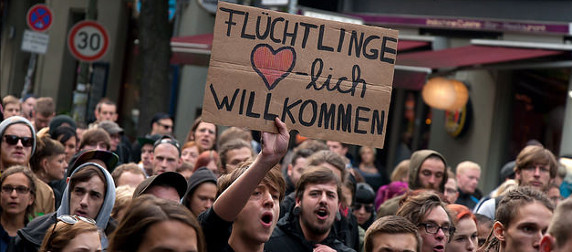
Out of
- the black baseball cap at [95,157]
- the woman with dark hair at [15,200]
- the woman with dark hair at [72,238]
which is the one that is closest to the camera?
the woman with dark hair at [72,238]

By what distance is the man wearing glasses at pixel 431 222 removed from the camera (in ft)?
22.7

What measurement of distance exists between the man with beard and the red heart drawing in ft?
4.84

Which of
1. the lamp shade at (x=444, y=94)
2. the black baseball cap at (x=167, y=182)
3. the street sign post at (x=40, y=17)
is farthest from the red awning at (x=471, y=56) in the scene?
the black baseball cap at (x=167, y=182)

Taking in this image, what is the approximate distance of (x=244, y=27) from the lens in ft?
19.4

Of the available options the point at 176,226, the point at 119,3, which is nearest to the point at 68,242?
the point at 176,226

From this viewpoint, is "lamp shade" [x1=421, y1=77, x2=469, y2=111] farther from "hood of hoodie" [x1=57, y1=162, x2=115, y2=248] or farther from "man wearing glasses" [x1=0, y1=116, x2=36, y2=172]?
"hood of hoodie" [x1=57, y1=162, x2=115, y2=248]

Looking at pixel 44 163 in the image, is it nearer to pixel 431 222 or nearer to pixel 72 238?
pixel 431 222

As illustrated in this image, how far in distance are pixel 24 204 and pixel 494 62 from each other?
9.53m

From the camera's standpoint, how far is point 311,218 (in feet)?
23.7

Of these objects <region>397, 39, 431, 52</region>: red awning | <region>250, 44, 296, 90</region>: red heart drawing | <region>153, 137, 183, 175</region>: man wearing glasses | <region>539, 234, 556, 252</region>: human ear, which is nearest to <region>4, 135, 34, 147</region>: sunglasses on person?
<region>153, 137, 183, 175</region>: man wearing glasses

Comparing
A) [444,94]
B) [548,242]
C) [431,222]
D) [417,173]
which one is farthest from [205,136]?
[548,242]

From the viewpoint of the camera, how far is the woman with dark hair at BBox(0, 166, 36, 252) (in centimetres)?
814

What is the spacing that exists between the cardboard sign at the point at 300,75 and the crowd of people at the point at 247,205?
194 millimetres

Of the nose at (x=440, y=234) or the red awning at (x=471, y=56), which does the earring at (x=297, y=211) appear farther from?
the red awning at (x=471, y=56)
